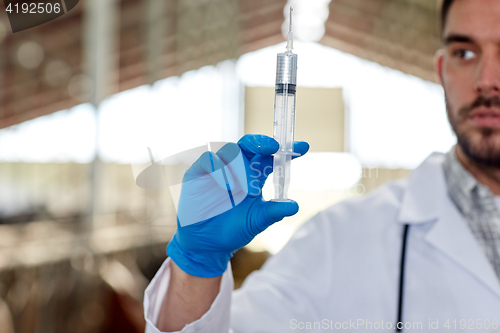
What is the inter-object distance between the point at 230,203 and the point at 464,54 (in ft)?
2.07

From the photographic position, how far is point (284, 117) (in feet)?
1.59

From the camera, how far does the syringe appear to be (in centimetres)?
47

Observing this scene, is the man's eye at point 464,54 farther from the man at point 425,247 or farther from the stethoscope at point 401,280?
the stethoscope at point 401,280

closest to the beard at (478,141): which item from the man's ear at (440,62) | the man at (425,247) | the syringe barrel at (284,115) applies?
the man at (425,247)

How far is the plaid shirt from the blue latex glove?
56 cm

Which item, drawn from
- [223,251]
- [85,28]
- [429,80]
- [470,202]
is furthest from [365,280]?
[429,80]

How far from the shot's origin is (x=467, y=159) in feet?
3.05

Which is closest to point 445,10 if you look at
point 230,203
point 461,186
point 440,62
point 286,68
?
point 440,62

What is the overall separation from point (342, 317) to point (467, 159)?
46 centimetres

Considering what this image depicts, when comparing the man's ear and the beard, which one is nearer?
the beard

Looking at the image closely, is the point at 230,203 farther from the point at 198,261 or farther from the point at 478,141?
the point at 478,141

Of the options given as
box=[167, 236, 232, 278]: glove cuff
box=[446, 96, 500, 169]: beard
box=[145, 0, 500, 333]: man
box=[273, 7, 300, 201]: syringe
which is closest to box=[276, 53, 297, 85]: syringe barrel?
box=[273, 7, 300, 201]: syringe

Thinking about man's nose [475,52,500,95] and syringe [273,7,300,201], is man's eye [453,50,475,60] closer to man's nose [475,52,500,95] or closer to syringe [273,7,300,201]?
man's nose [475,52,500,95]

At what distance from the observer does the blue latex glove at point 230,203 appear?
1.46 ft
